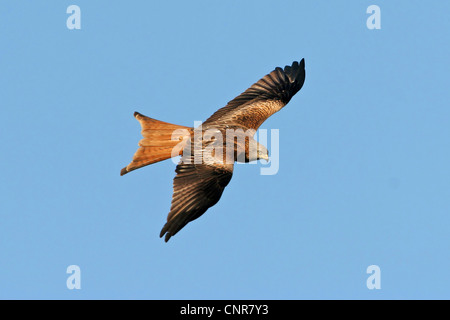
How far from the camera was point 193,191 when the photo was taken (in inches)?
443

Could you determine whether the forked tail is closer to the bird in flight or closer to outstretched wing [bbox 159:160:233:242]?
the bird in flight

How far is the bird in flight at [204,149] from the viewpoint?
11.1 m

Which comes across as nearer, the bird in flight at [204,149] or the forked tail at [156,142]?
the bird in flight at [204,149]

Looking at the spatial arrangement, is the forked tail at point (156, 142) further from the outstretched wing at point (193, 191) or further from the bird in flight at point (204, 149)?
the outstretched wing at point (193, 191)

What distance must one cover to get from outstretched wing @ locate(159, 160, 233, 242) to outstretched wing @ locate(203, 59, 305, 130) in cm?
175

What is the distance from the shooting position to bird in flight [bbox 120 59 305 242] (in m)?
11.1

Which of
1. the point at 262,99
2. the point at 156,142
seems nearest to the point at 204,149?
the point at 156,142

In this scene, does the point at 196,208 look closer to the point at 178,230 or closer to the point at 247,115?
the point at 178,230

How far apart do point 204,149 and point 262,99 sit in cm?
293

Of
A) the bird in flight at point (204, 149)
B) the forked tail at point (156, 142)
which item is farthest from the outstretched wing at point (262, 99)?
the forked tail at point (156, 142)

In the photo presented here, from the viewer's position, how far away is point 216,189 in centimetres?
1133

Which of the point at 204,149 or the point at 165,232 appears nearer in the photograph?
the point at 165,232

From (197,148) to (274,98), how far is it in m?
3.15

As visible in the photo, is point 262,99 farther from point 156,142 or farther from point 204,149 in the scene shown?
point 156,142
